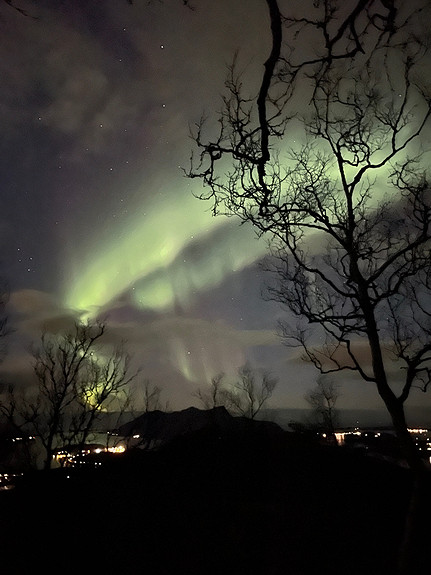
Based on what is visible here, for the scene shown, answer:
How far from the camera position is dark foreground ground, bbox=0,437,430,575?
7.55 m

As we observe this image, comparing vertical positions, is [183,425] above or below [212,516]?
above

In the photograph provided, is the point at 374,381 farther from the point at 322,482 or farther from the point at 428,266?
the point at 322,482

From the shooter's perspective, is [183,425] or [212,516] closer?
[212,516]

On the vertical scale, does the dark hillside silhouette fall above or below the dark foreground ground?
above

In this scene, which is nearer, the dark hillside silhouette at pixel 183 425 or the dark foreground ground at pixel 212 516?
the dark foreground ground at pixel 212 516

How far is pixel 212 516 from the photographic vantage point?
9242 mm

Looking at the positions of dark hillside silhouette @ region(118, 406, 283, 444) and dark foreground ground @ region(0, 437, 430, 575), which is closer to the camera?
dark foreground ground @ region(0, 437, 430, 575)

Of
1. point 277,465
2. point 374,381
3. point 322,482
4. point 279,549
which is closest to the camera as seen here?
point 374,381

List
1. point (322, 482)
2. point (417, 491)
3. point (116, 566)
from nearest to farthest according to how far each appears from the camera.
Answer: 1. point (417, 491)
2. point (116, 566)
3. point (322, 482)

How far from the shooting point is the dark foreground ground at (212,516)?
7555 mm

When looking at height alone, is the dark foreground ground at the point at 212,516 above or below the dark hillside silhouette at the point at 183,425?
below

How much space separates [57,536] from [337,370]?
20.4 feet

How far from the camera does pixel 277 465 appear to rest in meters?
12.5

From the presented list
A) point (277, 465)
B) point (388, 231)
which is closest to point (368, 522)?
point (277, 465)
